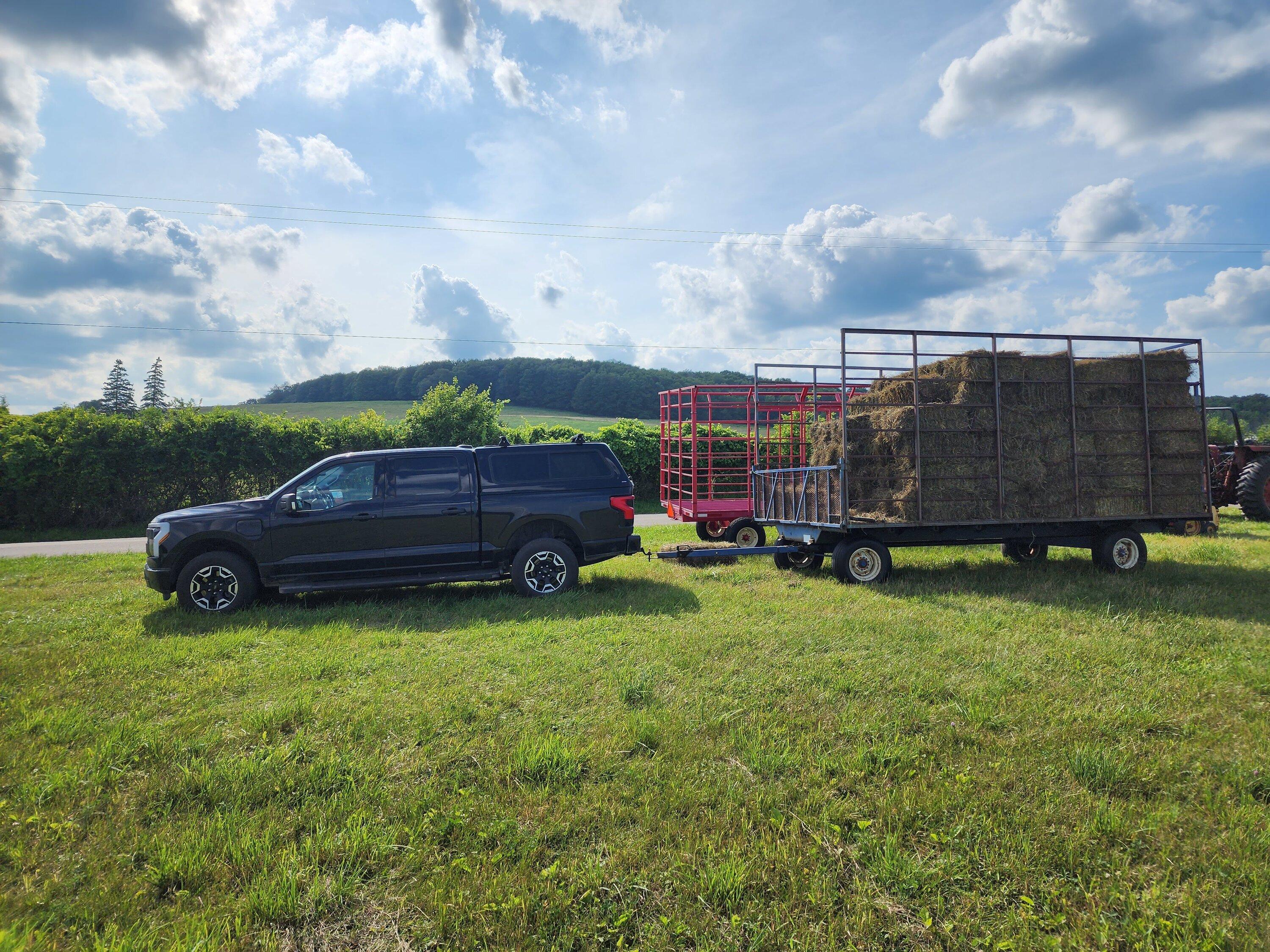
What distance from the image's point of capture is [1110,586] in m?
8.26

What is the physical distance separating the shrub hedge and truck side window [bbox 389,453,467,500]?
505 inches

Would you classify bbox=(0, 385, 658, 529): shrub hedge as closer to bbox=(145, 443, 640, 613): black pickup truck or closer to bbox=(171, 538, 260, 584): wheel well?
bbox=(145, 443, 640, 613): black pickup truck

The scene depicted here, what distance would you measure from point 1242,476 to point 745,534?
11864 millimetres

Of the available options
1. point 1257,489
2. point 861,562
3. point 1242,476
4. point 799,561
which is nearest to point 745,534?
point 799,561

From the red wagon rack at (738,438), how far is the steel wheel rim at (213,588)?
291 inches

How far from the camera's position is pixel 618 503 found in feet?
28.8

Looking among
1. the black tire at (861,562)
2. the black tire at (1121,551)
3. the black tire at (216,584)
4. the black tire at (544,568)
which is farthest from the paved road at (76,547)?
the black tire at (1121,551)

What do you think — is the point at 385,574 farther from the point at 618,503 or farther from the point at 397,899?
the point at 397,899

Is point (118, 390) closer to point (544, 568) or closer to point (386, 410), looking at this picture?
point (386, 410)

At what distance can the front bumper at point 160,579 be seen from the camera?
7668 millimetres

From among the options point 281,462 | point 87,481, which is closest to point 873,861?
point 281,462

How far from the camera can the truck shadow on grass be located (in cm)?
704

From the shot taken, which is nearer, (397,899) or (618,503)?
(397,899)

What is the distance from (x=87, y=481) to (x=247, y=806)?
742 inches
